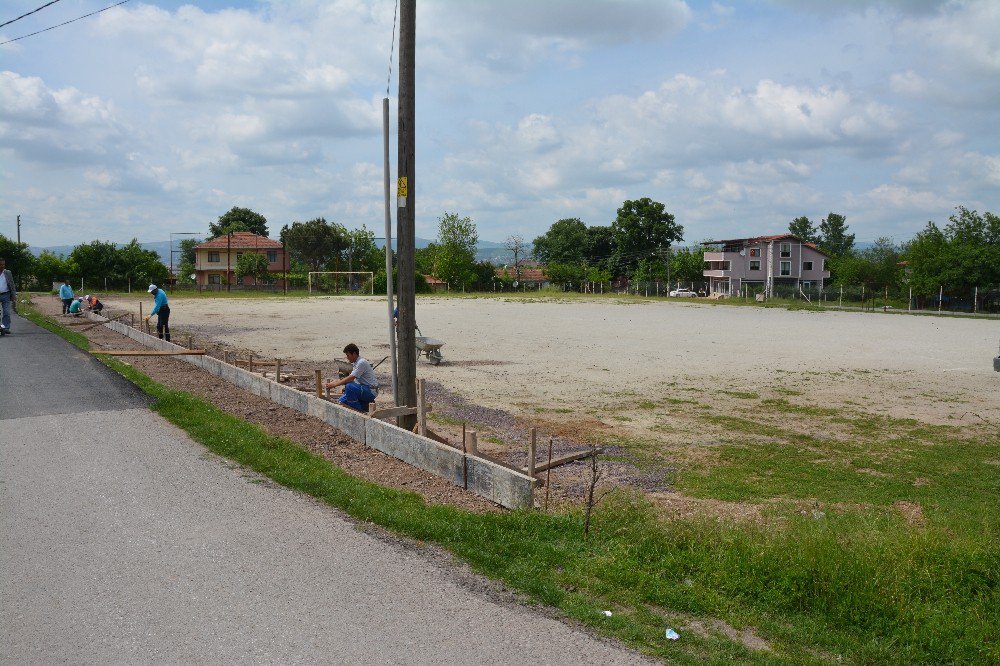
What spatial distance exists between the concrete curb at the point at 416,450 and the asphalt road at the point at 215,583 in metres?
1.39

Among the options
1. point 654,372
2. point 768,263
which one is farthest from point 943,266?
point 654,372

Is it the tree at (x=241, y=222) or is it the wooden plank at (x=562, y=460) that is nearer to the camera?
the wooden plank at (x=562, y=460)

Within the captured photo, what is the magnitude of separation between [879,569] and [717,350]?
65.1 feet

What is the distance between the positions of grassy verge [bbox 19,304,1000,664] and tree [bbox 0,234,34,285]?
71116 mm

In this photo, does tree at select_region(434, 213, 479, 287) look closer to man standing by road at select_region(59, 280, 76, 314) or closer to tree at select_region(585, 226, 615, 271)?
tree at select_region(585, 226, 615, 271)

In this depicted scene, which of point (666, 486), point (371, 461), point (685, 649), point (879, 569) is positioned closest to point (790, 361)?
point (666, 486)

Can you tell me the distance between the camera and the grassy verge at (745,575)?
4.48 m

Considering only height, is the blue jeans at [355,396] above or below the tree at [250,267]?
below

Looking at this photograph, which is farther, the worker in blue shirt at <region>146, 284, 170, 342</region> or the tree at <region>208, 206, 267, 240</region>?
the tree at <region>208, 206, 267, 240</region>

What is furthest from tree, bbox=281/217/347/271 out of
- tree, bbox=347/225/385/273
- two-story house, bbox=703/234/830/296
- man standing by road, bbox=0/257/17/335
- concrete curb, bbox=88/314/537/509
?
concrete curb, bbox=88/314/537/509

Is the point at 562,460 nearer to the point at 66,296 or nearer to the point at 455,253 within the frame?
the point at 66,296

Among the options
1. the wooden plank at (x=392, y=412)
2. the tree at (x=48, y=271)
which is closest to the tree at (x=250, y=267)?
the tree at (x=48, y=271)

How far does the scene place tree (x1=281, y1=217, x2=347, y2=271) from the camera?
10625 cm

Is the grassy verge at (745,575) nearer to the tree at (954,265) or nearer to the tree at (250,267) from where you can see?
the tree at (954,265)
